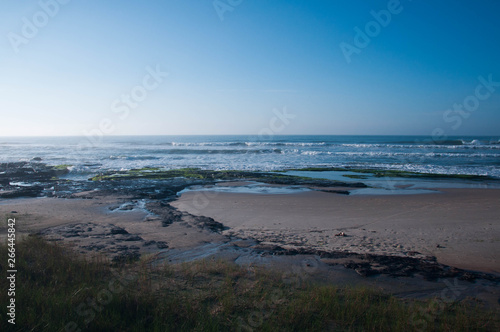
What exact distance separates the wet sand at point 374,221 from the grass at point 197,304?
2.64 m

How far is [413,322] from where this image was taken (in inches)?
154

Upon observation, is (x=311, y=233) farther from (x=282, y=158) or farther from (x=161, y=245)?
(x=282, y=158)

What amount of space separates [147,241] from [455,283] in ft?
21.8

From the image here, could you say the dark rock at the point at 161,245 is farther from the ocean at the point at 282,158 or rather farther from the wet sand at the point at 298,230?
the ocean at the point at 282,158

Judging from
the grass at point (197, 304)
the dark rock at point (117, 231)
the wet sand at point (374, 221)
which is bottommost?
the wet sand at point (374, 221)

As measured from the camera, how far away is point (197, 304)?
4258 mm

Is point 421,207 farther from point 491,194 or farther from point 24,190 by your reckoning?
point 24,190

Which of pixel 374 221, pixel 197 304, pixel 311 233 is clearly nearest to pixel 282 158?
pixel 374 221

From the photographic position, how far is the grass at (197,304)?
12.3ft

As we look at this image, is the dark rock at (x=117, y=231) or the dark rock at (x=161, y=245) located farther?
the dark rock at (x=117, y=231)

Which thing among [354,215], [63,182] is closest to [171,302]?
[354,215]

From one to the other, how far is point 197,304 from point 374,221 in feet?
24.5

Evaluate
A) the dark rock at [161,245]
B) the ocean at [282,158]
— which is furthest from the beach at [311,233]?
the ocean at [282,158]

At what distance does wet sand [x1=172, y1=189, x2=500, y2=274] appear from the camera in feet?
23.8
